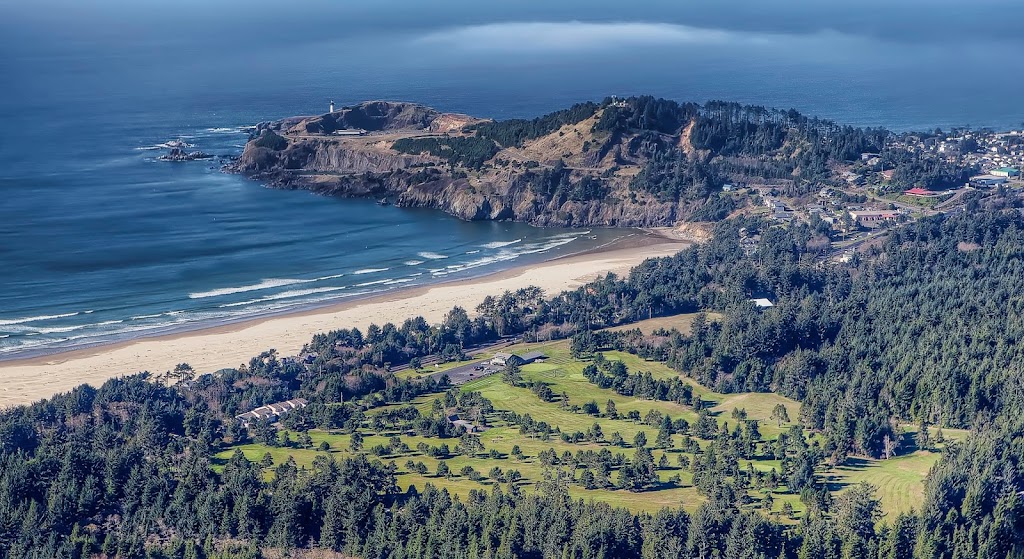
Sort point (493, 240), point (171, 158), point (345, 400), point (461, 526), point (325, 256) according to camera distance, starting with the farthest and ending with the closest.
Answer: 1. point (171, 158)
2. point (493, 240)
3. point (325, 256)
4. point (345, 400)
5. point (461, 526)

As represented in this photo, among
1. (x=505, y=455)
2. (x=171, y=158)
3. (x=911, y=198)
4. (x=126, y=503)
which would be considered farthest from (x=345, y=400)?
(x=171, y=158)

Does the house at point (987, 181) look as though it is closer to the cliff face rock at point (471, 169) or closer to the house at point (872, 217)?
the house at point (872, 217)

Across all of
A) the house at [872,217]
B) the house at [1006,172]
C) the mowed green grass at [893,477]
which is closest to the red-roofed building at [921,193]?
the house at [872,217]

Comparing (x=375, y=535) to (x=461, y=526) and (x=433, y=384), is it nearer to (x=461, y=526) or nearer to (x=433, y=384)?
(x=461, y=526)

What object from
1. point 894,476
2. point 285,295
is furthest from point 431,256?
point 894,476

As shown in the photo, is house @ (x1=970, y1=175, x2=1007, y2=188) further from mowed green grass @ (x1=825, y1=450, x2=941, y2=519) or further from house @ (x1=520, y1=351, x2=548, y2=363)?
mowed green grass @ (x1=825, y1=450, x2=941, y2=519)

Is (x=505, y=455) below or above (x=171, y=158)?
below
